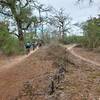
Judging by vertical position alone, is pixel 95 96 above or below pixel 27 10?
below

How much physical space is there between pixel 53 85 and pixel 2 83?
598cm

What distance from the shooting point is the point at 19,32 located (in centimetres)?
4138

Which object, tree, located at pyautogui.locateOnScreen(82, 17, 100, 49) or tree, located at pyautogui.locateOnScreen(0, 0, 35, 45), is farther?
tree, located at pyautogui.locateOnScreen(82, 17, 100, 49)

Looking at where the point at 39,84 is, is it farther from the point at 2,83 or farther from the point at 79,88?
the point at 2,83

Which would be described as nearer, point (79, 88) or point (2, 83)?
point (79, 88)

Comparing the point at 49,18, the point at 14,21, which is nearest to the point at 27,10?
the point at 14,21

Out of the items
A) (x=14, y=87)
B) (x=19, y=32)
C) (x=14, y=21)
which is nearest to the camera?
(x=14, y=87)

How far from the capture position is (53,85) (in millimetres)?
11266

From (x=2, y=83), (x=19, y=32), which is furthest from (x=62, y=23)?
(x=2, y=83)

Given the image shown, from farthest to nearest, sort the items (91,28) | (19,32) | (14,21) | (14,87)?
(91,28), (19,32), (14,21), (14,87)

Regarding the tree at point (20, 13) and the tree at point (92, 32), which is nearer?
the tree at point (20, 13)

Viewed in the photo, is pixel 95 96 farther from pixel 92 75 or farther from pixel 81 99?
pixel 92 75

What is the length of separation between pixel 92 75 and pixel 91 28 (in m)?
35.3

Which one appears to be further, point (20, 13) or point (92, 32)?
point (92, 32)
